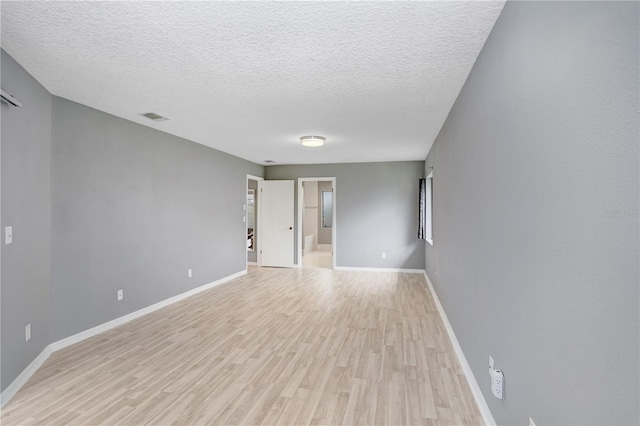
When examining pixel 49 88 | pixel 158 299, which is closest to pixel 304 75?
pixel 49 88

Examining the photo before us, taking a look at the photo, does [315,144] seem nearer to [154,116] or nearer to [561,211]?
[154,116]

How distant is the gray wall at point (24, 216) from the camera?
2.31 m

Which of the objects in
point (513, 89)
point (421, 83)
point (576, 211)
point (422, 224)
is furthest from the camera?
point (422, 224)

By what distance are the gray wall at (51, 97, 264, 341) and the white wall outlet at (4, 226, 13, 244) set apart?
750mm

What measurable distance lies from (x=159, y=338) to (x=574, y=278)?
3.60 meters

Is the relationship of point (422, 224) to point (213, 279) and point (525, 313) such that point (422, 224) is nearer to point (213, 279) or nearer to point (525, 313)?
point (213, 279)

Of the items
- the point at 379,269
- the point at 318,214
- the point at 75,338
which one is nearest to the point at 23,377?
the point at 75,338

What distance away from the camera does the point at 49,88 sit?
2.92 m

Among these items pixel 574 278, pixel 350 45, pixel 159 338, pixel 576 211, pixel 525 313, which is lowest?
pixel 159 338

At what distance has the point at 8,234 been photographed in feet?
7.66

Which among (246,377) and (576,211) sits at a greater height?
(576,211)

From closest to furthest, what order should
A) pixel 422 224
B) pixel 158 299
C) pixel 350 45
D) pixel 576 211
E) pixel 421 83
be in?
pixel 576 211 < pixel 350 45 < pixel 421 83 < pixel 158 299 < pixel 422 224

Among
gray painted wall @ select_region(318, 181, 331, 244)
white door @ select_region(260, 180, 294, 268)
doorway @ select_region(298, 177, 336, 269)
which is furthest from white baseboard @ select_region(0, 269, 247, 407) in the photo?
gray painted wall @ select_region(318, 181, 331, 244)

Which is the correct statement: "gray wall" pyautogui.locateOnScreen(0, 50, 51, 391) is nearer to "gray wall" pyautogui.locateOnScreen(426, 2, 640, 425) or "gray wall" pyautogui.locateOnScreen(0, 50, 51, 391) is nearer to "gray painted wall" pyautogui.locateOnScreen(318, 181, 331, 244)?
"gray wall" pyautogui.locateOnScreen(426, 2, 640, 425)
